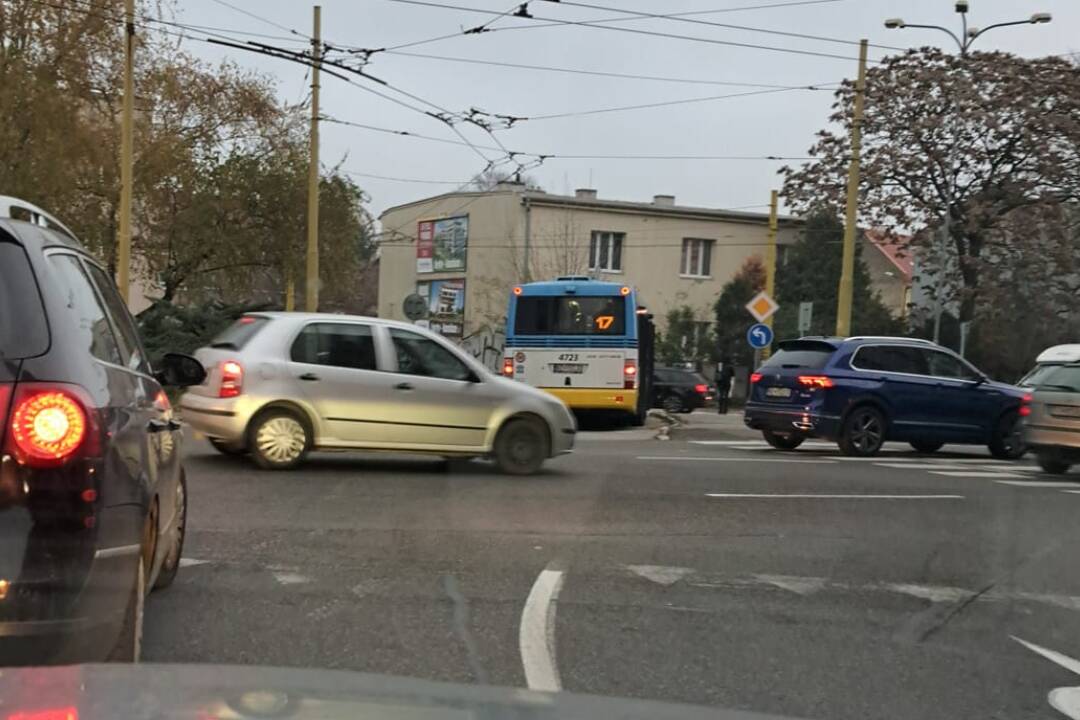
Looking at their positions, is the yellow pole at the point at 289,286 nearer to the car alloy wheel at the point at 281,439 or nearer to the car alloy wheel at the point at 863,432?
the car alloy wheel at the point at 863,432

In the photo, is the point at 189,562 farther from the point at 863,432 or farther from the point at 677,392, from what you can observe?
the point at 677,392

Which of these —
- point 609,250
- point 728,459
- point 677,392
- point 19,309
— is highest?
point 609,250

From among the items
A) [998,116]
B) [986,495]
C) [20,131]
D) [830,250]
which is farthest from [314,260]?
[830,250]

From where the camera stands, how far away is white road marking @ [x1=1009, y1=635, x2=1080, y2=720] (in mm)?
4438

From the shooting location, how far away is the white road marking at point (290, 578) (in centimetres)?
605

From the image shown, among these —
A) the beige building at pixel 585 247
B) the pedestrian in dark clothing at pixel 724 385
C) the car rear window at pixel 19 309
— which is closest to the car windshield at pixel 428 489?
the car rear window at pixel 19 309

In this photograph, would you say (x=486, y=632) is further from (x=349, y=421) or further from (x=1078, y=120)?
(x=1078, y=120)

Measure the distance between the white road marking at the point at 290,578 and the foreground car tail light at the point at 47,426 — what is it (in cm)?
295

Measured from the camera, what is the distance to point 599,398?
20.1m

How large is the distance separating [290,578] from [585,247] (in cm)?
3870

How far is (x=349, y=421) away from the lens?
10.3m

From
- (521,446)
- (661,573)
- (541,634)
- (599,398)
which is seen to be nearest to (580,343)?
(599,398)

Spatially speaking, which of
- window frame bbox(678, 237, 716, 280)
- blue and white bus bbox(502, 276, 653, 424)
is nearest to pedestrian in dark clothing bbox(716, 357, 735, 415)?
blue and white bus bbox(502, 276, 653, 424)

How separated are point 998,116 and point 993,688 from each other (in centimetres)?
3191
